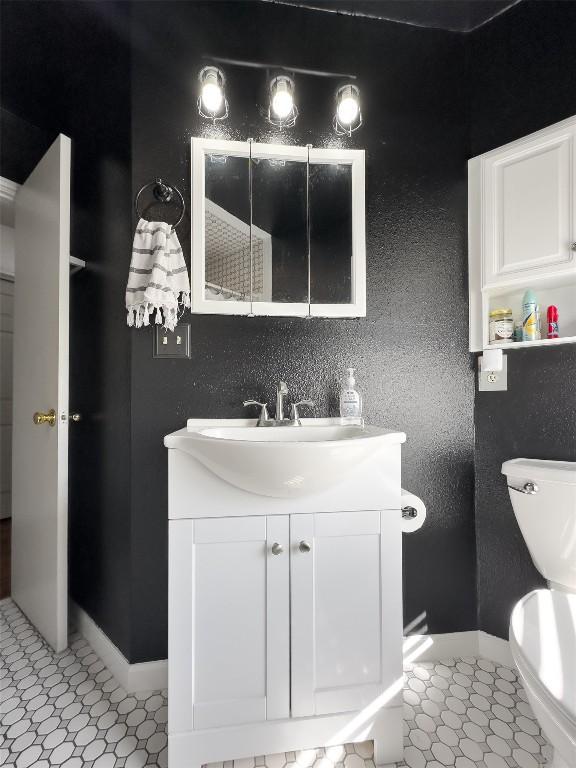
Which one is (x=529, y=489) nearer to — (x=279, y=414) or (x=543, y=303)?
(x=543, y=303)

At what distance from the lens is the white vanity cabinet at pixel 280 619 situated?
3.36ft

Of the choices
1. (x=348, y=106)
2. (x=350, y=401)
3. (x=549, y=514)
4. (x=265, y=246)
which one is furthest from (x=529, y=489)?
(x=348, y=106)

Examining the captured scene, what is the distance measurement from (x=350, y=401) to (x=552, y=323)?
744 mm

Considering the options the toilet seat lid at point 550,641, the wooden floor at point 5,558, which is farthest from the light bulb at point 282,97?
the wooden floor at point 5,558

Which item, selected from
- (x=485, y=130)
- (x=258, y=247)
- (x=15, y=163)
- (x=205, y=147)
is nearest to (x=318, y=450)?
(x=258, y=247)

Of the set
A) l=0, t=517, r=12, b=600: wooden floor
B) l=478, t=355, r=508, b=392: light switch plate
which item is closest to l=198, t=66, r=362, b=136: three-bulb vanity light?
l=478, t=355, r=508, b=392: light switch plate

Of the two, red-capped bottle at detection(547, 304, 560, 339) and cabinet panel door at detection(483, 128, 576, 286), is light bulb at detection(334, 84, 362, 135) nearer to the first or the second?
cabinet panel door at detection(483, 128, 576, 286)

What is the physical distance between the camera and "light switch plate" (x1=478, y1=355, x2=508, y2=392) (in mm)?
1510

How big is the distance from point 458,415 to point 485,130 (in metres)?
1.13

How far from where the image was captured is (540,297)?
57.4 inches

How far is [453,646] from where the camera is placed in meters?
1.54

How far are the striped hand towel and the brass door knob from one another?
53 cm

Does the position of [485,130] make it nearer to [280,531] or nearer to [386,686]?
[280,531]

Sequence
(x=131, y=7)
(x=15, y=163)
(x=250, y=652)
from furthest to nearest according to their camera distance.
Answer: (x=15, y=163), (x=131, y=7), (x=250, y=652)
